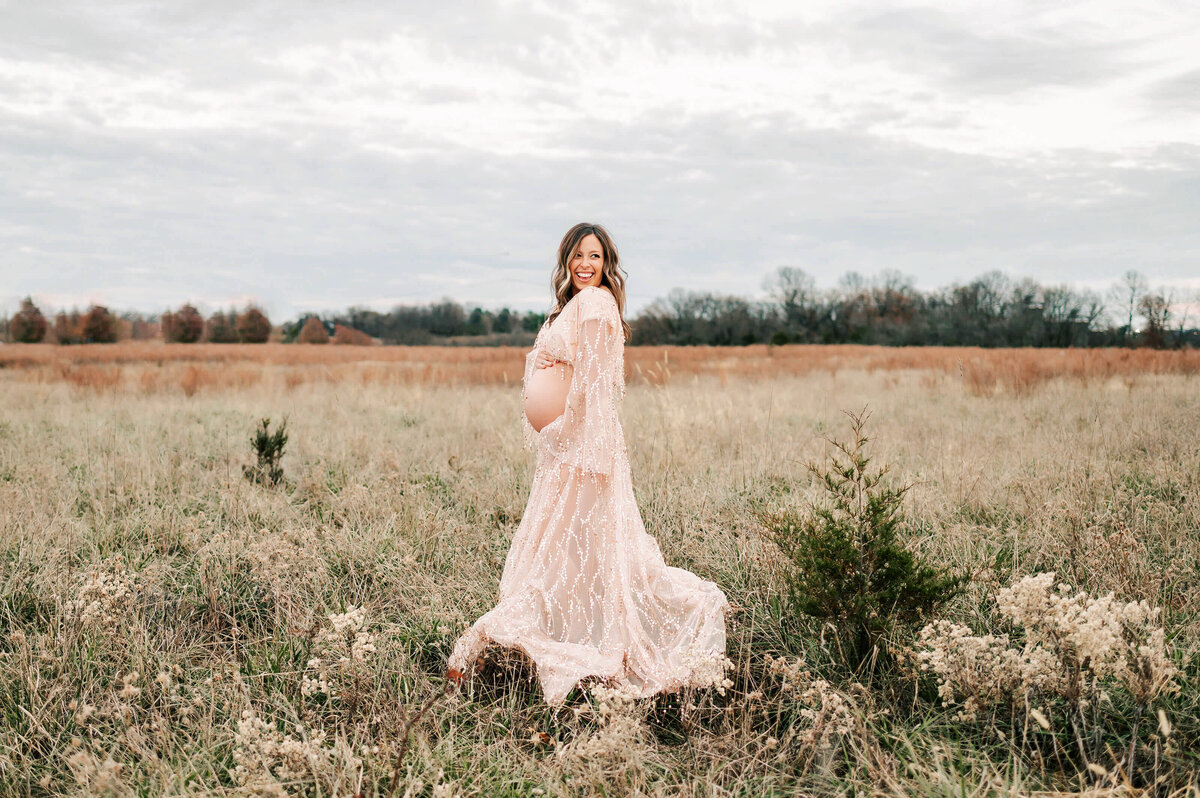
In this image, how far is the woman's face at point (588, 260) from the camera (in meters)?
3.00

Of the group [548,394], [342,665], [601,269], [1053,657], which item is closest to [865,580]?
[1053,657]

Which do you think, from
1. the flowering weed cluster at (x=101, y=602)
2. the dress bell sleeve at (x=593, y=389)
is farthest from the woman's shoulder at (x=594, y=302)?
the flowering weed cluster at (x=101, y=602)

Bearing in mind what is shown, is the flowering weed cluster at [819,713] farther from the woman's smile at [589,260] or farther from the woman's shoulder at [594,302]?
the woman's smile at [589,260]

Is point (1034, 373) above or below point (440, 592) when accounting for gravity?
above

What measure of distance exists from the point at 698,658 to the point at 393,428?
6.88 m

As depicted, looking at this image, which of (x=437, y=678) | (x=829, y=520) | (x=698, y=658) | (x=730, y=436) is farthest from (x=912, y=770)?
(x=730, y=436)

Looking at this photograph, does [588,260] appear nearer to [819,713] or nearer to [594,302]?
[594,302]

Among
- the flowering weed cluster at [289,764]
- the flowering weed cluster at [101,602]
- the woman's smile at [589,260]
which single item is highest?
the woman's smile at [589,260]

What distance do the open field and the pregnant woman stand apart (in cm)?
22

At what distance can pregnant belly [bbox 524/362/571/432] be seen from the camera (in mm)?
2977

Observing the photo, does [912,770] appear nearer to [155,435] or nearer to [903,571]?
[903,571]

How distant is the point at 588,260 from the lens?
300 cm

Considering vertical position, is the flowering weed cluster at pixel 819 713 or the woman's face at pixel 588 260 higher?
the woman's face at pixel 588 260

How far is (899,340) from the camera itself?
54.8m
